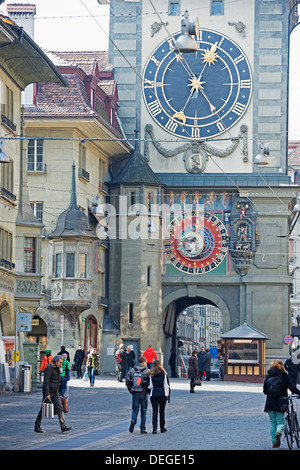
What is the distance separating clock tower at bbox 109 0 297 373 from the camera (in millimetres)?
63969

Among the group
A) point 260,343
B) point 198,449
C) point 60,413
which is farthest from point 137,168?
point 198,449

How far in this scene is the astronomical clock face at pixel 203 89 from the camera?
64500mm

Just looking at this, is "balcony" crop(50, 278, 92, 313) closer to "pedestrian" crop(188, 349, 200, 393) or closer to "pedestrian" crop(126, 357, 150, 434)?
"pedestrian" crop(188, 349, 200, 393)

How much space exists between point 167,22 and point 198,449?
1886 inches

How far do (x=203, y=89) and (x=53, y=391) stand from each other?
42.2 metres

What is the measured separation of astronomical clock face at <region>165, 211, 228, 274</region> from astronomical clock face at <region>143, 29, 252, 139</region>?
456 centimetres

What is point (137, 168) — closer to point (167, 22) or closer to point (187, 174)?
point (187, 174)

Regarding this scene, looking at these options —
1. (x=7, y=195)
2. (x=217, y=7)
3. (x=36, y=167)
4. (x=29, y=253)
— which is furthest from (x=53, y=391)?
(x=217, y=7)

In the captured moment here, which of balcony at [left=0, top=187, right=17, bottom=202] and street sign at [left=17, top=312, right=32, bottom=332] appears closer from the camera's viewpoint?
street sign at [left=17, top=312, right=32, bottom=332]

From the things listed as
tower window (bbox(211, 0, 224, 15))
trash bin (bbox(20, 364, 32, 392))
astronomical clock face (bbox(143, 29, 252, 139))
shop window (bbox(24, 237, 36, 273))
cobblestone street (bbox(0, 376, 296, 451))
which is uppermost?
tower window (bbox(211, 0, 224, 15))

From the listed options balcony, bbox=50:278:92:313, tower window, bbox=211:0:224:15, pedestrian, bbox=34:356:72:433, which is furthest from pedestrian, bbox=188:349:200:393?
tower window, bbox=211:0:224:15

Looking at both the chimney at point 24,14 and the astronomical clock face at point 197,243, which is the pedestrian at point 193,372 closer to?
the astronomical clock face at point 197,243

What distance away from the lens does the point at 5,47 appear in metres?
41.7

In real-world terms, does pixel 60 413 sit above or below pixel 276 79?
below
